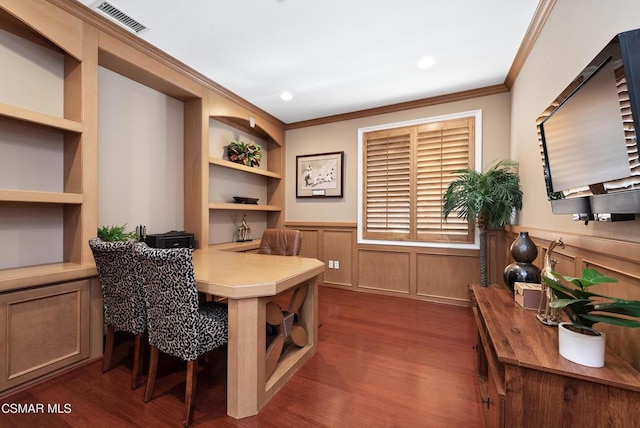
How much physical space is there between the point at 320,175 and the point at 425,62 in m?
2.21

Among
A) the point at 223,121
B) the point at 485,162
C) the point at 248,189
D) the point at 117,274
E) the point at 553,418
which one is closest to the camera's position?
the point at 553,418

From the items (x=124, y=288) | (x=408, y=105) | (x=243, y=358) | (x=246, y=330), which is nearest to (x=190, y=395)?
(x=243, y=358)

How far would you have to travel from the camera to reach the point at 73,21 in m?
2.06

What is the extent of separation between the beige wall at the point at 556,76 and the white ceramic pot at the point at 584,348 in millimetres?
475

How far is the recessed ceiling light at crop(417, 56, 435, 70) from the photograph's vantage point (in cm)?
269

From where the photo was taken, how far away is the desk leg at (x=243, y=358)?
1.56 metres

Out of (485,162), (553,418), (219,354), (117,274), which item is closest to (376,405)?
(553,418)

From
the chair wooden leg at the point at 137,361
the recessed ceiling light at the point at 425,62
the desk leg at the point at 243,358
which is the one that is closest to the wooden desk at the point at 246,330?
the desk leg at the point at 243,358

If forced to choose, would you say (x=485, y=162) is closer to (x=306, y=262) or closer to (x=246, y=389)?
(x=306, y=262)

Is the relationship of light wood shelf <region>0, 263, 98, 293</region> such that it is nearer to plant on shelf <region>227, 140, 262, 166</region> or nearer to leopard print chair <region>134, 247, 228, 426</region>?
leopard print chair <region>134, 247, 228, 426</region>

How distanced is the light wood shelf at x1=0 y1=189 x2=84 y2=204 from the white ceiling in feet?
4.95

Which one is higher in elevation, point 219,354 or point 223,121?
point 223,121

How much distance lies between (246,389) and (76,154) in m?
2.27

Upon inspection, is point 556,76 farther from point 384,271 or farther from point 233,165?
point 233,165
